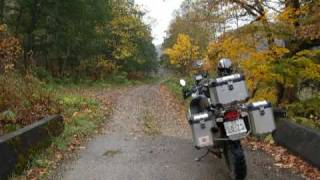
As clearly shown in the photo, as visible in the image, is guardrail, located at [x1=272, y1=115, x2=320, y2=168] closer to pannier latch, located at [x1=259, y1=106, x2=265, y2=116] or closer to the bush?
pannier latch, located at [x1=259, y1=106, x2=265, y2=116]

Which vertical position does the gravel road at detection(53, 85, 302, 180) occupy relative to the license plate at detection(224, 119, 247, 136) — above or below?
below

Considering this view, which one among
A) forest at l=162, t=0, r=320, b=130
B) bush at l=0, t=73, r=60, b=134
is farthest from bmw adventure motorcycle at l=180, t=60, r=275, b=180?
forest at l=162, t=0, r=320, b=130

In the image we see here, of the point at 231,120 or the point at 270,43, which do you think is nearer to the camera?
the point at 231,120

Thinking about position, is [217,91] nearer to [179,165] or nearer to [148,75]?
[179,165]

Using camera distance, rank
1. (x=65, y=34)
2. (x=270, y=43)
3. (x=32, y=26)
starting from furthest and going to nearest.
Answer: (x=65, y=34), (x=32, y=26), (x=270, y=43)

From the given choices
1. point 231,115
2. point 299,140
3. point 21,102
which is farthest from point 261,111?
point 21,102

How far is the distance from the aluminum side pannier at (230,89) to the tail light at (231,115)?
0.18 meters

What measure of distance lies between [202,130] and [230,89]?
72 cm

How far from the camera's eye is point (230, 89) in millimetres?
7191

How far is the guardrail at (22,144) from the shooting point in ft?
25.1

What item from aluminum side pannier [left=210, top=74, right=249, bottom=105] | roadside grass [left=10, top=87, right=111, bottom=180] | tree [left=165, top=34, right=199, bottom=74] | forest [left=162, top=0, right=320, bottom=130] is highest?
tree [left=165, top=34, right=199, bottom=74]

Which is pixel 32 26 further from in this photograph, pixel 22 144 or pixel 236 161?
pixel 236 161

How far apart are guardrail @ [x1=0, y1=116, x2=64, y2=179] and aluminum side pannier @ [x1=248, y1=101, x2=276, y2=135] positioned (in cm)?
372

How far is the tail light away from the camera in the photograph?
23.2 ft
